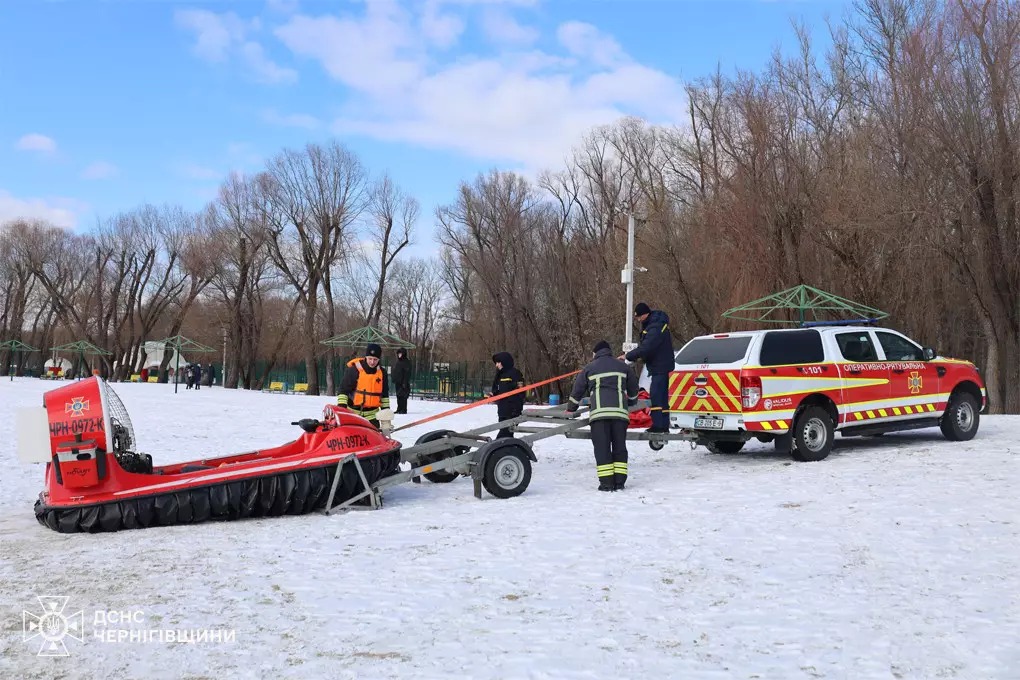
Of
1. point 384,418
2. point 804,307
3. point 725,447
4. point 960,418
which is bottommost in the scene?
point 725,447

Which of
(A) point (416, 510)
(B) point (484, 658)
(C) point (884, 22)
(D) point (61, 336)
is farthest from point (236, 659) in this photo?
(D) point (61, 336)

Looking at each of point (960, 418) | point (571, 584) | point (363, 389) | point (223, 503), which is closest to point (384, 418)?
point (363, 389)

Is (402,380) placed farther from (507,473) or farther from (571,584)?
(571,584)

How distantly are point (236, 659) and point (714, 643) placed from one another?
264 cm

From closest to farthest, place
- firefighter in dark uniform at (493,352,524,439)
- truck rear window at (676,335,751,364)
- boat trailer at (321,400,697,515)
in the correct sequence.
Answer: boat trailer at (321,400,697,515), truck rear window at (676,335,751,364), firefighter in dark uniform at (493,352,524,439)

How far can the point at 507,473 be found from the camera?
9.75 meters

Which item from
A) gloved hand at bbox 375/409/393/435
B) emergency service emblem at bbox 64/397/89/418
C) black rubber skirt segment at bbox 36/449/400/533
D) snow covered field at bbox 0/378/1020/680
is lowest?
snow covered field at bbox 0/378/1020/680

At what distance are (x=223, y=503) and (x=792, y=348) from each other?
7.59 metres

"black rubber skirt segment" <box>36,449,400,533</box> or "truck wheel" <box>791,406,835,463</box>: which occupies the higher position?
"truck wheel" <box>791,406,835,463</box>

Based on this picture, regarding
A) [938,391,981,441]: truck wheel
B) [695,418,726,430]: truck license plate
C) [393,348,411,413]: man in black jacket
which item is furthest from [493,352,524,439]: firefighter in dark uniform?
[393,348,411,413]: man in black jacket

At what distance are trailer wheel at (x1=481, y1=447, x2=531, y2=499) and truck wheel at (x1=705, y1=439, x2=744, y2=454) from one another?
14.4 feet

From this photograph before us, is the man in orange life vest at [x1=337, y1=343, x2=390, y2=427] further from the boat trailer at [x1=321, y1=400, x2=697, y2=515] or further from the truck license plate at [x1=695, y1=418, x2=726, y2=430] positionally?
the truck license plate at [x1=695, y1=418, x2=726, y2=430]

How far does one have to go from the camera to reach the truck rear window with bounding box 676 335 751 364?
11.6 m

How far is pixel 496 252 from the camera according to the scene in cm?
4297
